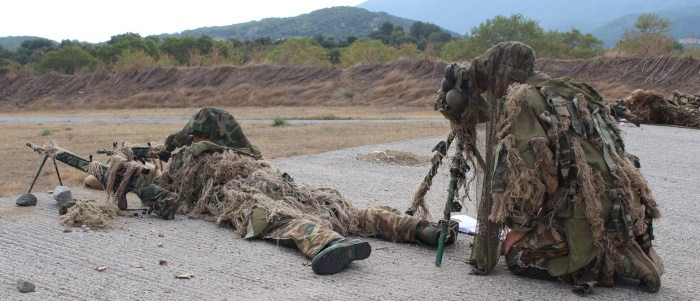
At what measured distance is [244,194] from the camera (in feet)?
18.3

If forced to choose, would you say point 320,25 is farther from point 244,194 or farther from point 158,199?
point 244,194

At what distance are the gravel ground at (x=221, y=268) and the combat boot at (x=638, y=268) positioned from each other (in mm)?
84

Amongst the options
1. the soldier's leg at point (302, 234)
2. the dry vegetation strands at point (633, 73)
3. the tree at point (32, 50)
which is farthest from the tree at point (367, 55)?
the tree at point (32, 50)

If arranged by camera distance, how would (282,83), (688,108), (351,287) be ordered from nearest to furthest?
1. (351,287)
2. (688,108)
3. (282,83)

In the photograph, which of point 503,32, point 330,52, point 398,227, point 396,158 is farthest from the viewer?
point 330,52

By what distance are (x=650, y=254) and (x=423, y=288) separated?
154 cm

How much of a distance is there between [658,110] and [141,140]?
13873 mm

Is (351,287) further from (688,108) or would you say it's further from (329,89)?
(329,89)

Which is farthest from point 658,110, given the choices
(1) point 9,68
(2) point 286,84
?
(1) point 9,68

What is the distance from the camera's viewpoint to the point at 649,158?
38.0 feet

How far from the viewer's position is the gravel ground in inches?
159

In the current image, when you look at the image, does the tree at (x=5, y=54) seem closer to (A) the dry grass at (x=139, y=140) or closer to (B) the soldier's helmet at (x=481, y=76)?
(A) the dry grass at (x=139, y=140)

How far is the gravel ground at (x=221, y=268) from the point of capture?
4.04 metres

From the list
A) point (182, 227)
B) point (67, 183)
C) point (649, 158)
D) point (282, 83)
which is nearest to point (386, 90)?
point (282, 83)
